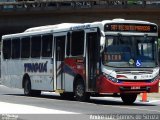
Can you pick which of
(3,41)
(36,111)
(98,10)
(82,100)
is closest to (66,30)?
(82,100)

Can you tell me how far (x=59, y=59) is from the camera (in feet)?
83.4

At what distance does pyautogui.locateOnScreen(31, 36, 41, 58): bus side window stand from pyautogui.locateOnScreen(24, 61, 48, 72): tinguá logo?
429 mm

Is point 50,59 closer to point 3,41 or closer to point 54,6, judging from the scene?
point 3,41

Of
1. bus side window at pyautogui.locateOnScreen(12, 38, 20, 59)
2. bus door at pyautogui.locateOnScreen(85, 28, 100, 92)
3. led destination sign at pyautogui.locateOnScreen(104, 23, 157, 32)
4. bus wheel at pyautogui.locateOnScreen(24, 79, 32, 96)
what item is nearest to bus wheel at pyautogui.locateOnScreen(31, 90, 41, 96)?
bus wheel at pyautogui.locateOnScreen(24, 79, 32, 96)

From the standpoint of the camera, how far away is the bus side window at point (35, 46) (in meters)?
27.1

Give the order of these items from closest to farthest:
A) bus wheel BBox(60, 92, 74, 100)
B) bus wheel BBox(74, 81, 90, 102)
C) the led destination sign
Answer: the led destination sign, bus wheel BBox(74, 81, 90, 102), bus wheel BBox(60, 92, 74, 100)

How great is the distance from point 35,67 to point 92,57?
565 centimetres

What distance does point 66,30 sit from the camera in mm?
24734

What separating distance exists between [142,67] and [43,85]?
248 inches

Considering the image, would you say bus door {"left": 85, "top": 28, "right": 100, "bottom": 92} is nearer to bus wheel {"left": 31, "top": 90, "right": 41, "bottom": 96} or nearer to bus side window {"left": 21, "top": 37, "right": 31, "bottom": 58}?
bus side window {"left": 21, "top": 37, "right": 31, "bottom": 58}

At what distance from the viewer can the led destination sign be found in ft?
72.8

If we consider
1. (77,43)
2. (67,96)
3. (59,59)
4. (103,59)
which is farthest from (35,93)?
(103,59)

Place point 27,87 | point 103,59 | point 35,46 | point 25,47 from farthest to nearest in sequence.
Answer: point 27,87, point 25,47, point 35,46, point 103,59

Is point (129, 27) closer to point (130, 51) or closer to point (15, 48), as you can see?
point (130, 51)
